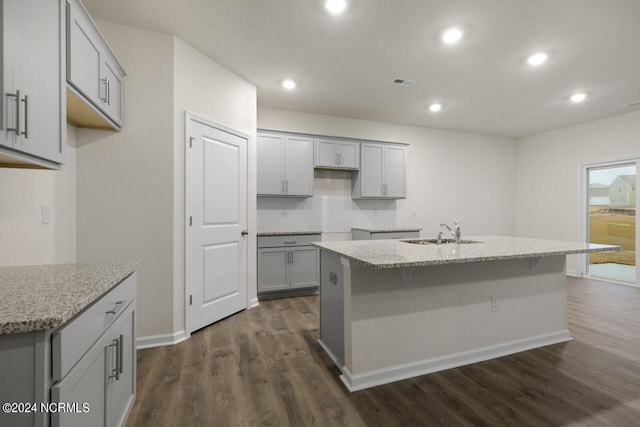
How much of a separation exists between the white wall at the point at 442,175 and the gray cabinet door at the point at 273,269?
772mm

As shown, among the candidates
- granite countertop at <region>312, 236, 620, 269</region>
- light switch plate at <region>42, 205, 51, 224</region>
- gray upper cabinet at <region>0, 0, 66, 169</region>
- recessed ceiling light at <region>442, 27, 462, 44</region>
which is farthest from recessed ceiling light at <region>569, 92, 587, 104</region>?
light switch plate at <region>42, 205, 51, 224</region>

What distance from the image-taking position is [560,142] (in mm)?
5637

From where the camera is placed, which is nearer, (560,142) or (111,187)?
(111,187)

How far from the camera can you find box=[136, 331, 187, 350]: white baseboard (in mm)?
2590

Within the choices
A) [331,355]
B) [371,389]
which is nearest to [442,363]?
[371,389]

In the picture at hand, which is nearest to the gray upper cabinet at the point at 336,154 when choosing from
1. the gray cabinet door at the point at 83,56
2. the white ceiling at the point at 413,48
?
the white ceiling at the point at 413,48

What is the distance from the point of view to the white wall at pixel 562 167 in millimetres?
4852

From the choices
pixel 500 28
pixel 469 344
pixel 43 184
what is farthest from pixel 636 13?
pixel 43 184

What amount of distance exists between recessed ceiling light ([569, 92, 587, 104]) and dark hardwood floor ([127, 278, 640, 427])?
293 centimetres

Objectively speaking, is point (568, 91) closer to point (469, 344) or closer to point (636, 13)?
point (636, 13)

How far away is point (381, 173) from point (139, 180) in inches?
134

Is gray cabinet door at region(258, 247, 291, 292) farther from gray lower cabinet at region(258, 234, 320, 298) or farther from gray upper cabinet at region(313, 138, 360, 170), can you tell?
gray upper cabinet at region(313, 138, 360, 170)

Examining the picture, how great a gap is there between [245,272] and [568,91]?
15.3 ft

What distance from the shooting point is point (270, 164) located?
165 inches
